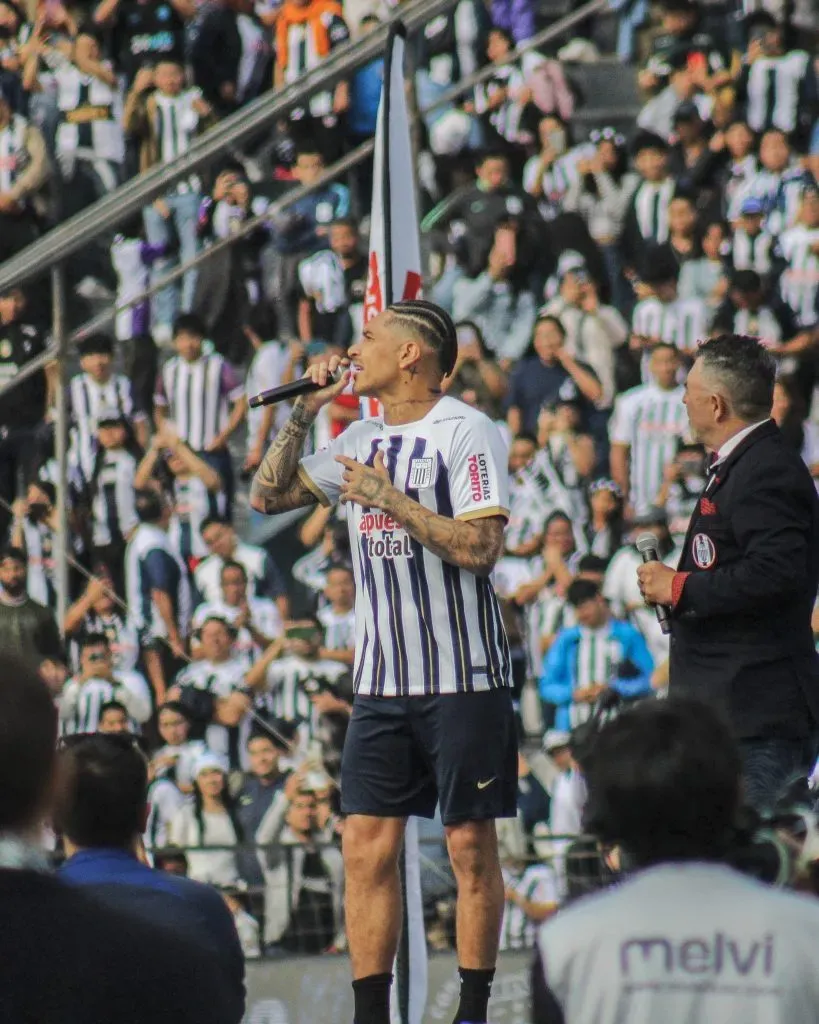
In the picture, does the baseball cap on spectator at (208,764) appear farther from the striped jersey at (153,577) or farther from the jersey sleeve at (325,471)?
the jersey sleeve at (325,471)

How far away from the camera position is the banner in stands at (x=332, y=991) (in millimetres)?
6242

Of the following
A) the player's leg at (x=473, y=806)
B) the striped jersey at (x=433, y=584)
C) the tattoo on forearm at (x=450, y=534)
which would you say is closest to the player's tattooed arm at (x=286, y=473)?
the striped jersey at (x=433, y=584)

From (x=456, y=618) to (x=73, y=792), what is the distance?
2325mm

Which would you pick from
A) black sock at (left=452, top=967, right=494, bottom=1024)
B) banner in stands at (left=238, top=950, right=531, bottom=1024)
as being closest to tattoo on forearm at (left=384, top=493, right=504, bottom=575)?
black sock at (left=452, top=967, right=494, bottom=1024)

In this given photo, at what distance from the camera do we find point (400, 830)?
5.39m

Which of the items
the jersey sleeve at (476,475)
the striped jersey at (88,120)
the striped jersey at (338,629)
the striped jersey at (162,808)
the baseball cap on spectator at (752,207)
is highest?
the striped jersey at (88,120)

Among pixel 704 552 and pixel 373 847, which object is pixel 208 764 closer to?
pixel 373 847

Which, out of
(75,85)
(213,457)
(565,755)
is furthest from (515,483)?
(75,85)

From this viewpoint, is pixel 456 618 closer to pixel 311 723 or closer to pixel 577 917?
pixel 577 917

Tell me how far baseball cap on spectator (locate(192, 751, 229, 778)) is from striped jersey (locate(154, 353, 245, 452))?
2.25 meters

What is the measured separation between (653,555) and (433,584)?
1.85ft

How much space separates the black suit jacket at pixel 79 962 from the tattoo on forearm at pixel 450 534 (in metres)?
2.66

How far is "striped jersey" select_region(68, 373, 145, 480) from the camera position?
417 inches

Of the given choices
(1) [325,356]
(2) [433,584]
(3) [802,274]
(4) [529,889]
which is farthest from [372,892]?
(3) [802,274]
